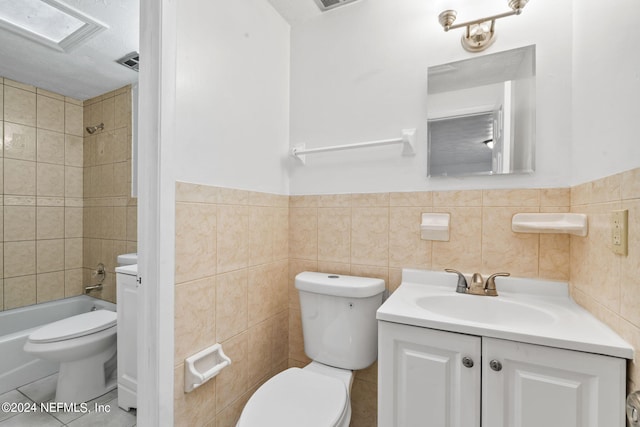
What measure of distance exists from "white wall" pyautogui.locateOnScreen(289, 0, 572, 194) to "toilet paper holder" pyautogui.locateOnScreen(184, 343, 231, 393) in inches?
35.5

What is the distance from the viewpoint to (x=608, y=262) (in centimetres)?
81

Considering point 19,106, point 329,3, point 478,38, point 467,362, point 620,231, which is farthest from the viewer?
point 19,106

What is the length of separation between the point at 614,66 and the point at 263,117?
130 centimetres

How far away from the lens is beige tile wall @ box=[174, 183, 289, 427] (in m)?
1.02

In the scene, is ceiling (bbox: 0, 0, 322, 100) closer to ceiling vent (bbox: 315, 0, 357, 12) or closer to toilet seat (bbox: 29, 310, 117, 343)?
ceiling vent (bbox: 315, 0, 357, 12)

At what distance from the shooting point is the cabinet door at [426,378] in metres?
0.85

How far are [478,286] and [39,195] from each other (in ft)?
11.1

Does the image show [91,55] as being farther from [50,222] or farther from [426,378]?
[426,378]

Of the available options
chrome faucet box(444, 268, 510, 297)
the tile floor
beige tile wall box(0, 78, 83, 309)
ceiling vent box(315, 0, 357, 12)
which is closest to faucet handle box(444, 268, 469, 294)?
chrome faucet box(444, 268, 510, 297)

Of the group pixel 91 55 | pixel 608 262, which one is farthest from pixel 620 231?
pixel 91 55

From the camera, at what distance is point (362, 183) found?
1.47 metres

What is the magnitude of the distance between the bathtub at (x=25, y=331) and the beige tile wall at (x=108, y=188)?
187 mm

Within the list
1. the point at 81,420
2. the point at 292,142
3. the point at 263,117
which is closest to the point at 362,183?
the point at 292,142

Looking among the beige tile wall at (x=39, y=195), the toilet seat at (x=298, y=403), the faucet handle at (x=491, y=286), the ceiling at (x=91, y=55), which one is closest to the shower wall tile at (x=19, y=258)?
the beige tile wall at (x=39, y=195)
